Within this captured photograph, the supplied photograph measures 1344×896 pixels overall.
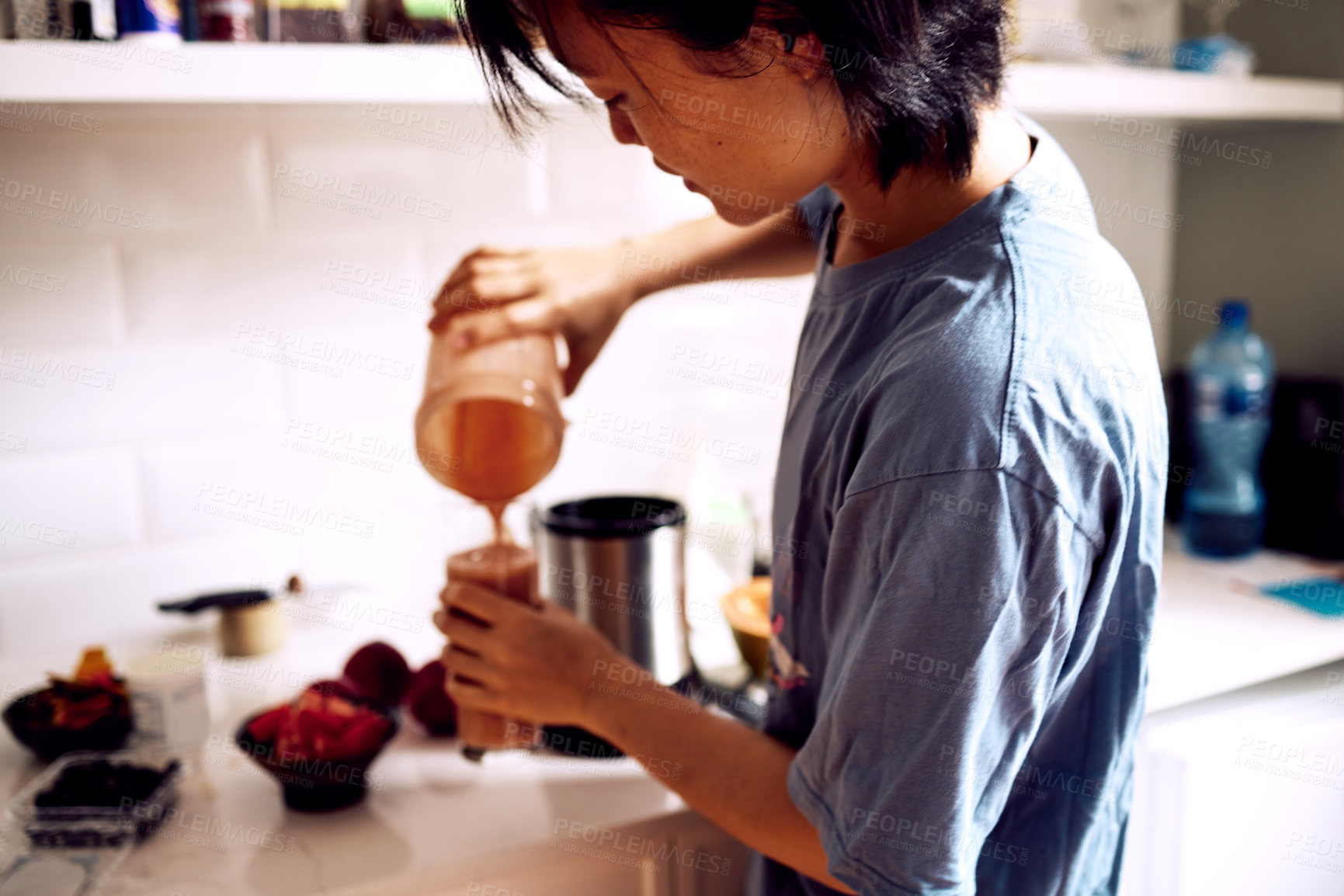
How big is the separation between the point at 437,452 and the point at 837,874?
0.44 m

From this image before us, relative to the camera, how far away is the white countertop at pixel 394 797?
0.74 m

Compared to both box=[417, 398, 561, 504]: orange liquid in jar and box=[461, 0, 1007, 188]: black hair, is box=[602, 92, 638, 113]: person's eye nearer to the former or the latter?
box=[461, 0, 1007, 188]: black hair

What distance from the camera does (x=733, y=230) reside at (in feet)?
3.27

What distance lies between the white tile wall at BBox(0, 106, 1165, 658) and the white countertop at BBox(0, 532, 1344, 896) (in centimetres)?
13

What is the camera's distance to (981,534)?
496 millimetres

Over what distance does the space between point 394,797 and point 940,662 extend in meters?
0.52

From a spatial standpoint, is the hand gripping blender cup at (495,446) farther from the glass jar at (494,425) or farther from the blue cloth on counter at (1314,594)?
the blue cloth on counter at (1314,594)

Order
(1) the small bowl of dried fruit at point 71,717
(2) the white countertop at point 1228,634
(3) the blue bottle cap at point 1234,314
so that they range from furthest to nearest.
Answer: (3) the blue bottle cap at point 1234,314, (2) the white countertop at point 1228,634, (1) the small bowl of dried fruit at point 71,717

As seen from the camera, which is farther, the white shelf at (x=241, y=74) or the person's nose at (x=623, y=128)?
the white shelf at (x=241, y=74)

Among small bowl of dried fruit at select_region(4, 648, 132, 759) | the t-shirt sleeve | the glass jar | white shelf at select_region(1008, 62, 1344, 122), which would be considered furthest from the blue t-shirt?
small bowl of dried fruit at select_region(4, 648, 132, 759)

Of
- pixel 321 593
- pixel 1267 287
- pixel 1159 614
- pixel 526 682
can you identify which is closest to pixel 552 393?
pixel 526 682

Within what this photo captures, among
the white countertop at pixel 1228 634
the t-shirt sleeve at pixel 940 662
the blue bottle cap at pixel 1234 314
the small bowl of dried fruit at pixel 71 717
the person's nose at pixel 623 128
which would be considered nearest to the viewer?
the t-shirt sleeve at pixel 940 662

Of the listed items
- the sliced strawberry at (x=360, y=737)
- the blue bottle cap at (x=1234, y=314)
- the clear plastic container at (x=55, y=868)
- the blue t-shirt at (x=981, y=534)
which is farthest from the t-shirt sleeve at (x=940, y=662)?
the blue bottle cap at (x=1234, y=314)

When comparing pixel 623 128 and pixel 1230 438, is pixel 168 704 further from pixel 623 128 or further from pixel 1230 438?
pixel 1230 438
